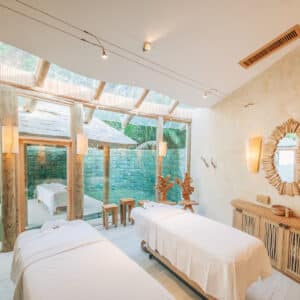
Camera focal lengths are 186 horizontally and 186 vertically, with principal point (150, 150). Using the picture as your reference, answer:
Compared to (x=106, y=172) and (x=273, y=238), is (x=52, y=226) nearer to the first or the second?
(x=106, y=172)

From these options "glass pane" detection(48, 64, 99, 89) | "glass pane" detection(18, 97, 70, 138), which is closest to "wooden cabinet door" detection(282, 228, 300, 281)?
"glass pane" detection(18, 97, 70, 138)

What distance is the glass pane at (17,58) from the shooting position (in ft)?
9.82

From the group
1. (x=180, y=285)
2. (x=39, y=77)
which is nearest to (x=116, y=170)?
(x=39, y=77)

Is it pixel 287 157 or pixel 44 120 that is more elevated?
pixel 44 120

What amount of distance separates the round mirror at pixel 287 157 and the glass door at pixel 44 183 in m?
4.10

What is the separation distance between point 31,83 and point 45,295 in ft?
10.9

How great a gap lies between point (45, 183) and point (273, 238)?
14.0 feet

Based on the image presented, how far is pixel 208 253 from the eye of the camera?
79.0 inches

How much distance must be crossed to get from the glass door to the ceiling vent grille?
3812mm

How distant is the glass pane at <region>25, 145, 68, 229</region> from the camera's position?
11.8 feet

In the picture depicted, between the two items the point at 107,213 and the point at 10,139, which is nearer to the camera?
the point at 10,139

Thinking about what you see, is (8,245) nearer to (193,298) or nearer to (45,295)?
(45,295)

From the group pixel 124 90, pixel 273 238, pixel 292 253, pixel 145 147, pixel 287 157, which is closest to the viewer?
pixel 292 253

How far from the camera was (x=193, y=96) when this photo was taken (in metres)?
4.14
